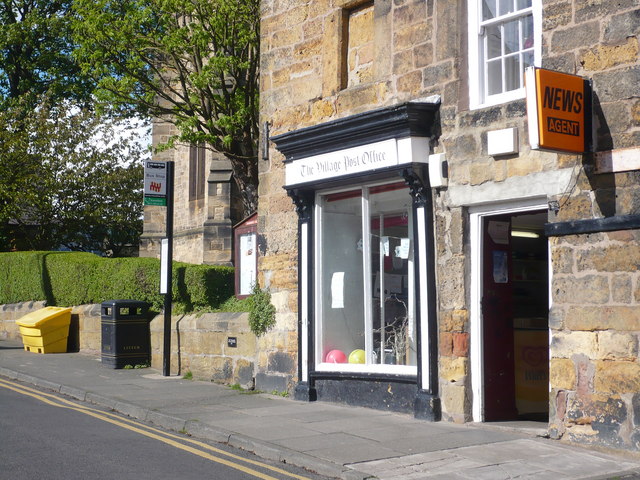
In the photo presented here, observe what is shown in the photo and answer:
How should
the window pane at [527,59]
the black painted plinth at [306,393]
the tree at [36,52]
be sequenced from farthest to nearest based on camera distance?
the tree at [36,52], the black painted plinth at [306,393], the window pane at [527,59]

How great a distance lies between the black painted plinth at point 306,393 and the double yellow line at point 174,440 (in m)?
2.45

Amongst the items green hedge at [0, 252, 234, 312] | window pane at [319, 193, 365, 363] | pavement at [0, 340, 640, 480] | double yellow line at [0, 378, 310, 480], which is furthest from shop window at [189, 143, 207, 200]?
window pane at [319, 193, 365, 363]

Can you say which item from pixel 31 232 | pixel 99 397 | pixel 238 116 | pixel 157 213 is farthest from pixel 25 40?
pixel 99 397

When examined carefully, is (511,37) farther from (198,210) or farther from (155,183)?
(198,210)

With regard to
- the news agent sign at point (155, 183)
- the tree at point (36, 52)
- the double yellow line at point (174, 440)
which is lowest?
the double yellow line at point (174, 440)

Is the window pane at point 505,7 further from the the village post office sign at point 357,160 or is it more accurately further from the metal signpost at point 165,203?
the metal signpost at point 165,203

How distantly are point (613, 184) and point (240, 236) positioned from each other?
28.0 feet

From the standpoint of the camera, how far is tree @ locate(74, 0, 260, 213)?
59.0ft

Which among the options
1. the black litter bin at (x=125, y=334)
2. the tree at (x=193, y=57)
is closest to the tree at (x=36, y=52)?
the tree at (x=193, y=57)

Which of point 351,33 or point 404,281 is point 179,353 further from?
point 351,33

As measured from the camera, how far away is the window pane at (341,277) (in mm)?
11539

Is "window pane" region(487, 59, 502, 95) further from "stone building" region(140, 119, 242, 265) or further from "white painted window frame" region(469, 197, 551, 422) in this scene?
"stone building" region(140, 119, 242, 265)

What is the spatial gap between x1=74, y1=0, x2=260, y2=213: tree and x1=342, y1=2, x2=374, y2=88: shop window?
261 inches

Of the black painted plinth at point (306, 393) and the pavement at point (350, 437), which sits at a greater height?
the black painted plinth at point (306, 393)
